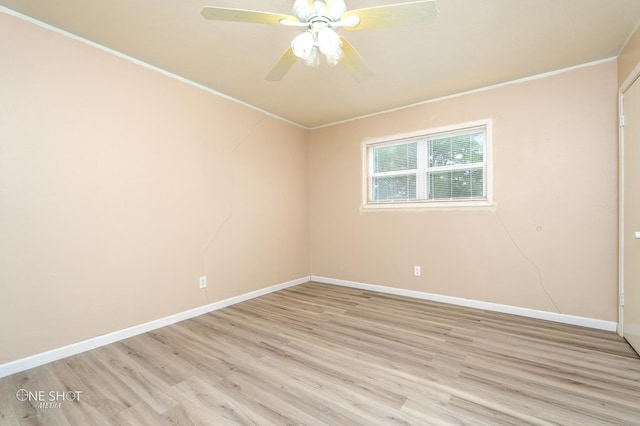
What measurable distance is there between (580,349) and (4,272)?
4.13 meters

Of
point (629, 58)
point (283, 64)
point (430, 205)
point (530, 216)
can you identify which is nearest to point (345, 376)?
point (283, 64)

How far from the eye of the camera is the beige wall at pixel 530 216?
2547mm

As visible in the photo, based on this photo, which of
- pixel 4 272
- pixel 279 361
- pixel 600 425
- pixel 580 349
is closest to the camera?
pixel 600 425

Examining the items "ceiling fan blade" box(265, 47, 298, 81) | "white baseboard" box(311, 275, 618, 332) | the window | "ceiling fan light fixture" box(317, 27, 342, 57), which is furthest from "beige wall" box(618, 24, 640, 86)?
"ceiling fan blade" box(265, 47, 298, 81)

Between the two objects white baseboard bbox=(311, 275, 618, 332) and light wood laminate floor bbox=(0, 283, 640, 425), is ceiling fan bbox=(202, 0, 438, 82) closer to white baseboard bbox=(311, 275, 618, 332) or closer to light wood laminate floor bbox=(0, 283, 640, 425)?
light wood laminate floor bbox=(0, 283, 640, 425)

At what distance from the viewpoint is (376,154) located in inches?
155

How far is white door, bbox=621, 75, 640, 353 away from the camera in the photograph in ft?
6.87

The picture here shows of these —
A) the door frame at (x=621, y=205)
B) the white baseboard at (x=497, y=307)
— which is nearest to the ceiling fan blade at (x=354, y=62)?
the door frame at (x=621, y=205)

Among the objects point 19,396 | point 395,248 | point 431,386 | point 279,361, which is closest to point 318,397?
point 279,361

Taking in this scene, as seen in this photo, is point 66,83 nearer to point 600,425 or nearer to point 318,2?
point 318,2

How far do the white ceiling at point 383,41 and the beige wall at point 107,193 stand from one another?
291mm

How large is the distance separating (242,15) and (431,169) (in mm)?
2760

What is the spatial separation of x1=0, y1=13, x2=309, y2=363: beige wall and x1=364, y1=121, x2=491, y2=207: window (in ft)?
5.59

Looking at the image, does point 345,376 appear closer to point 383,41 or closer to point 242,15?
point 242,15
